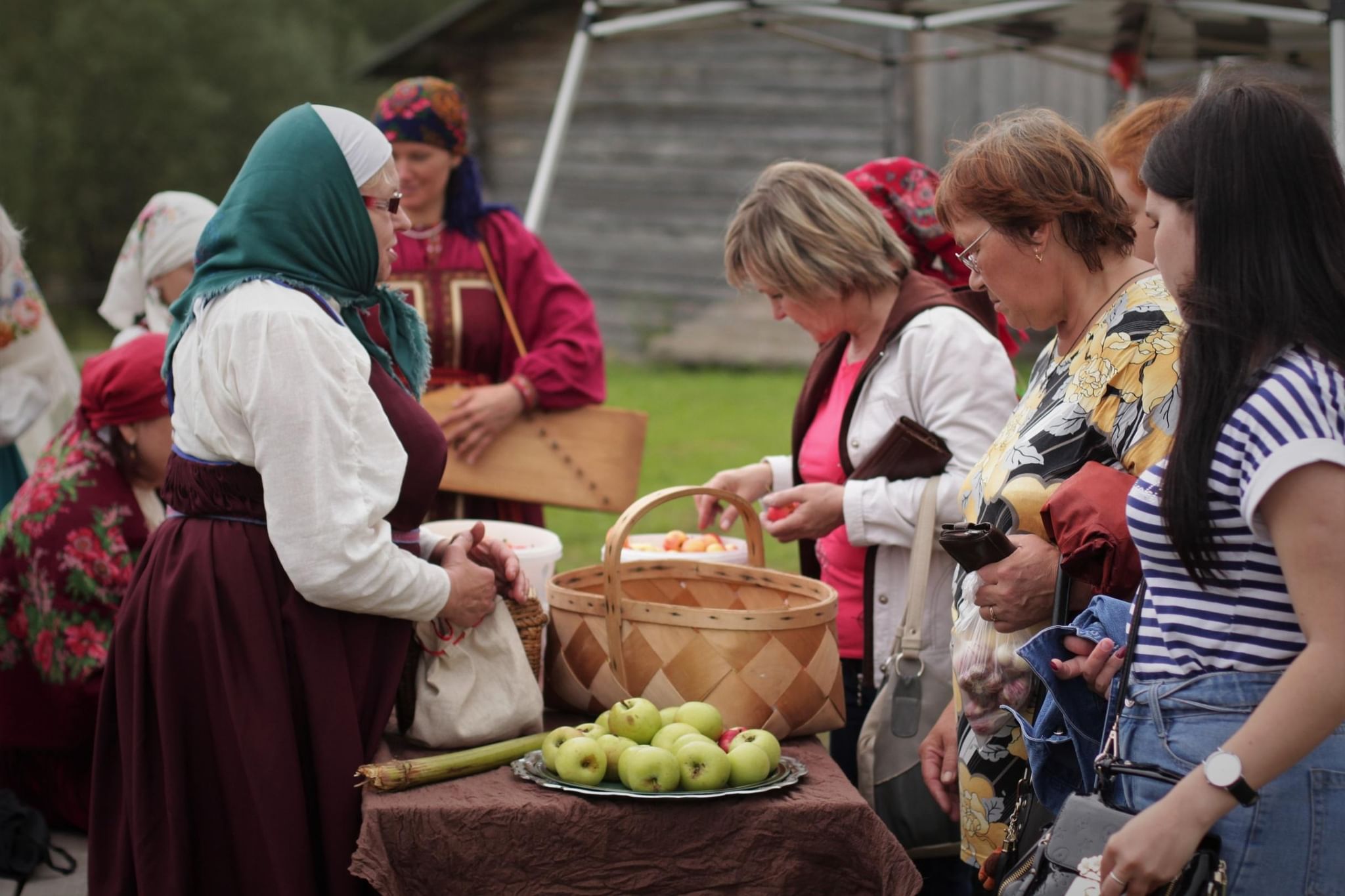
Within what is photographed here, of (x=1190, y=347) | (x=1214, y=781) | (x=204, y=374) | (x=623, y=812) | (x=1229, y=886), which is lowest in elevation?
(x=623, y=812)

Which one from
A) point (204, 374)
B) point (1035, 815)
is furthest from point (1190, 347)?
point (204, 374)

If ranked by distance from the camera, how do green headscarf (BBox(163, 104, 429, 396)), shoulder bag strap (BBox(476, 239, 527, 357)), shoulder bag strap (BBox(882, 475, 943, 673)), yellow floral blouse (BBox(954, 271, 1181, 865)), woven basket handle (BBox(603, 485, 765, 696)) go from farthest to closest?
shoulder bag strap (BBox(476, 239, 527, 357)) → shoulder bag strap (BBox(882, 475, 943, 673)) → woven basket handle (BBox(603, 485, 765, 696)) → green headscarf (BBox(163, 104, 429, 396)) → yellow floral blouse (BBox(954, 271, 1181, 865))

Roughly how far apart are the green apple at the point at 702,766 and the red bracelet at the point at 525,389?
1.89 m

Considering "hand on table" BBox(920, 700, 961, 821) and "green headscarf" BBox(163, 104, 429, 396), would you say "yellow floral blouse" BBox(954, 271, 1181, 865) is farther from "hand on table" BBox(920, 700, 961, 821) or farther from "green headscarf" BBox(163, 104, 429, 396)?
"green headscarf" BBox(163, 104, 429, 396)

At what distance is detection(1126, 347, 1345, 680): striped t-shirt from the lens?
1510mm

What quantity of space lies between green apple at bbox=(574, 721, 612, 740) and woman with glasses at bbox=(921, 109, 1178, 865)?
62 cm

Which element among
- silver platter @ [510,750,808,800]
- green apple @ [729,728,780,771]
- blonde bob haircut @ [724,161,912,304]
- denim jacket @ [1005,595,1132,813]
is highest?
Answer: blonde bob haircut @ [724,161,912,304]

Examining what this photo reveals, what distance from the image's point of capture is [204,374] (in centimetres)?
226

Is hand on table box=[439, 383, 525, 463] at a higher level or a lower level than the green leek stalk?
higher

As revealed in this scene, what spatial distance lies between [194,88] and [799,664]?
20.5 m

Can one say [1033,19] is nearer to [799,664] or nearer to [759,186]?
[759,186]

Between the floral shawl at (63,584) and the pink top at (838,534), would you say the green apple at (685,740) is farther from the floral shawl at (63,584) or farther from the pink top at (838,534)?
the floral shawl at (63,584)

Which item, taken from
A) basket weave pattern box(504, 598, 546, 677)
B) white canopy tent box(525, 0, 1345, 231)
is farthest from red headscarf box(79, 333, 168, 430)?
white canopy tent box(525, 0, 1345, 231)

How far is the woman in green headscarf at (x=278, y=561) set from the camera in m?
2.19
